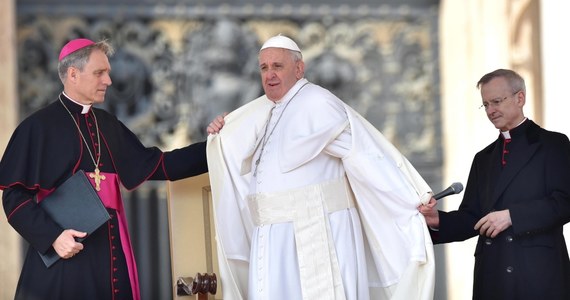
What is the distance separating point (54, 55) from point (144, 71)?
571 millimetres

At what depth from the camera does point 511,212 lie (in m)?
5.37

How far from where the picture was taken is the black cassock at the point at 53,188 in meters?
5.16

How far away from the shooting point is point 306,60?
28.7ft

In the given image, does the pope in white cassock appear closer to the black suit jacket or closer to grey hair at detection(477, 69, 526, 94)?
the black suit jacket

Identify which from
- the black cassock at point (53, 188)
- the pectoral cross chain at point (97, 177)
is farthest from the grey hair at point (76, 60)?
the pectoral cross chain at point (97, 177)

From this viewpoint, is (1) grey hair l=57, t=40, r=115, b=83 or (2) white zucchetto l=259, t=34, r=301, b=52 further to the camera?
(2) white zucchetto l=259, t=34, r=301, b=52

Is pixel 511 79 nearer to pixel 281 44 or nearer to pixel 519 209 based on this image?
pixel 519 209

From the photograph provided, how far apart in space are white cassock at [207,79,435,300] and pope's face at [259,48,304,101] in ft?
0.17

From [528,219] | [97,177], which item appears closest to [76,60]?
[97,177]

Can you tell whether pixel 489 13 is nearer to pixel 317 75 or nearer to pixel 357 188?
pixel 317 75

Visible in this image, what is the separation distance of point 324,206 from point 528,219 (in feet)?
2.63

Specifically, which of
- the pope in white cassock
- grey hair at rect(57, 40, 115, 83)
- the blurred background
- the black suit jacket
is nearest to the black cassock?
grey hair at rect(57, 40, 115, 83)

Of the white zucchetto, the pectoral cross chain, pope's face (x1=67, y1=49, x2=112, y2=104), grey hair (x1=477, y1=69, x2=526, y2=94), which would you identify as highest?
the white zucchetto

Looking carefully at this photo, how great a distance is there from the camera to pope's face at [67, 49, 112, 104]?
5344 mm
